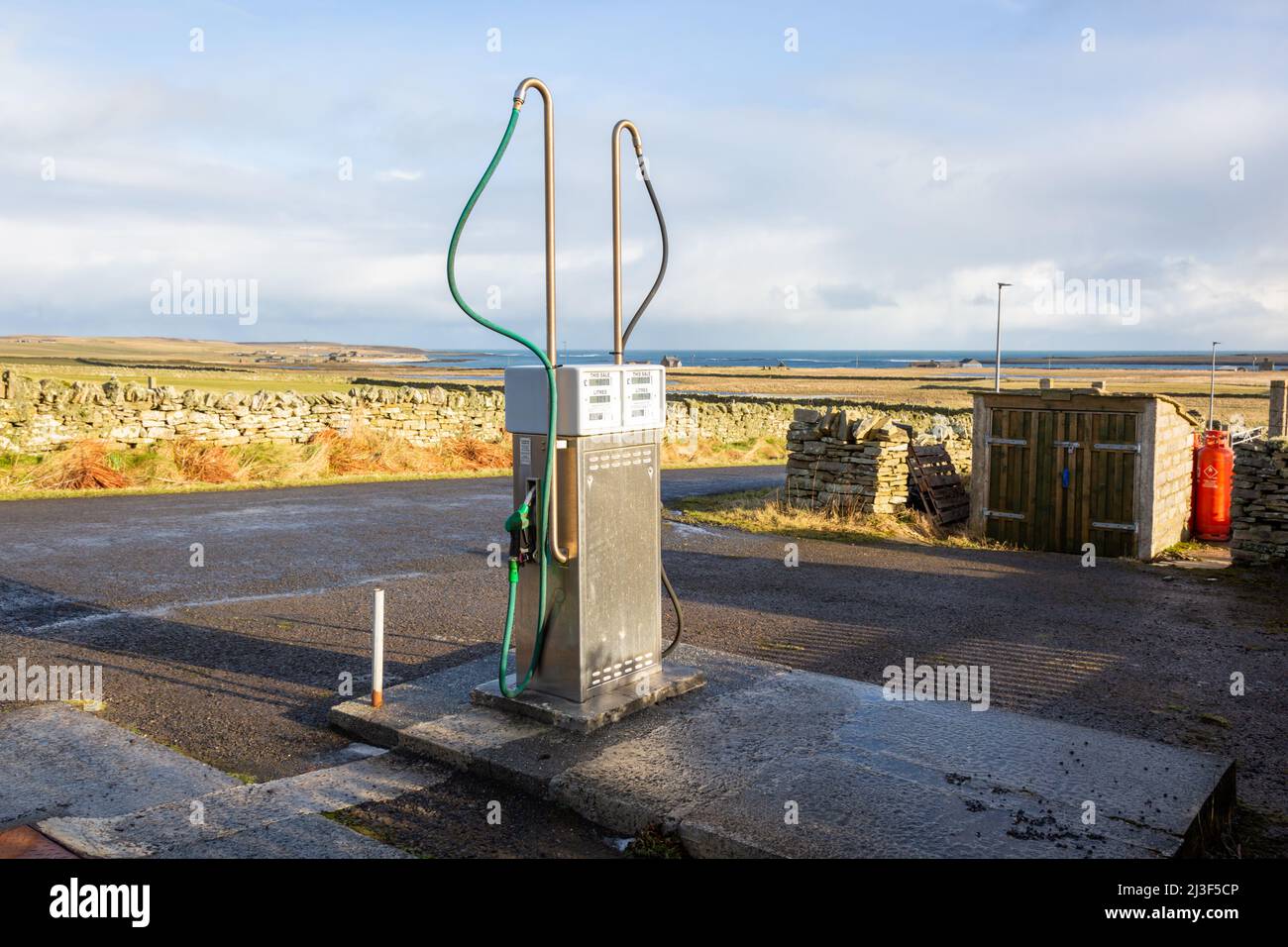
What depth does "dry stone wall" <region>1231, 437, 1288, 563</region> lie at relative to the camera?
13148mm

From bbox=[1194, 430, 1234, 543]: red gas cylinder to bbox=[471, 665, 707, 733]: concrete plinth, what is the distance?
1220cm

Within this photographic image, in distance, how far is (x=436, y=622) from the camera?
9898 mm

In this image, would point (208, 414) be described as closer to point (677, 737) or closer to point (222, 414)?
point (222, 414)

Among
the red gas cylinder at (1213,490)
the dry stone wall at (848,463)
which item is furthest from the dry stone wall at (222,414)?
the red gas cylinder at (1213,490)

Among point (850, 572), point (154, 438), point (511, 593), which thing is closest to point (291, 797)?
point (511, 593)

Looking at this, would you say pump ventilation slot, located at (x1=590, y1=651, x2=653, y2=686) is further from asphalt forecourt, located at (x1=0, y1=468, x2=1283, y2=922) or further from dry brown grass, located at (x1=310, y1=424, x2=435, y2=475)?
dry brown grass, located at (x1=310, y1=424, x2=435, y2=475)

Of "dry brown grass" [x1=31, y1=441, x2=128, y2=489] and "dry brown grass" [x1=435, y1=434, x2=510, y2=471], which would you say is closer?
"dry brown grass" [x1=31, y1=441, x2=128, y2=489]

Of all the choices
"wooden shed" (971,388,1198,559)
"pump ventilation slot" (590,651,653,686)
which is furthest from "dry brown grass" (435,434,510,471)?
"pump ventilation slot" (590,651,653,686)

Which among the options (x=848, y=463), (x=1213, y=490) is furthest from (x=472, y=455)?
(x=1213, y=490)

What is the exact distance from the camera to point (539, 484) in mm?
6488

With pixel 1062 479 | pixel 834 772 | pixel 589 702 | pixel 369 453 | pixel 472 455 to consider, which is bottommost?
pixel 834 772

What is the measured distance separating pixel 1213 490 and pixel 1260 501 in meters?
2.86

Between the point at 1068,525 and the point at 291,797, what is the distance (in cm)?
1261
